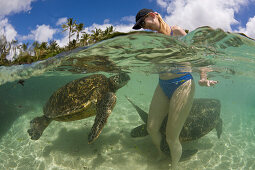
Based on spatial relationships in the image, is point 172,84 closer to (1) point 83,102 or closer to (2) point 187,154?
(1) point 83,102

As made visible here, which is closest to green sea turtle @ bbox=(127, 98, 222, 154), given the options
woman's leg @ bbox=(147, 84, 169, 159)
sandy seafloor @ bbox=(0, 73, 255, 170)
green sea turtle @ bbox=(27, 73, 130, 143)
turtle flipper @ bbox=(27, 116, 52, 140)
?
woman's leg @ bbox=(147, 84, 169, 159)

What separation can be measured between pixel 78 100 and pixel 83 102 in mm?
233

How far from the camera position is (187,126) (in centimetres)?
568

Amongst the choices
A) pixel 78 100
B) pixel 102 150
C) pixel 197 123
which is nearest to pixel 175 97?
Result: pixel 197 123

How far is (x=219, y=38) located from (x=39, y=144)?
334 inches

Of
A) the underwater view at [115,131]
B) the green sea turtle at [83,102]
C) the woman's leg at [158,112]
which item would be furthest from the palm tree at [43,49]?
the woman's leg at [158,112]

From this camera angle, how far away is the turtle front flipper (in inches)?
153

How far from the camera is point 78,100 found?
4.94 meters

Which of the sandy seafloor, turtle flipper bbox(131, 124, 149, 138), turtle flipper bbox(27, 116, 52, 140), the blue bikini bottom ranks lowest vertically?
the sandy seafloor

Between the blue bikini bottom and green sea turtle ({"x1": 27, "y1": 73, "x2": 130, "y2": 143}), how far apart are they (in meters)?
1.59

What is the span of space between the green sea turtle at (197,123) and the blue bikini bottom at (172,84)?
1.20 metres

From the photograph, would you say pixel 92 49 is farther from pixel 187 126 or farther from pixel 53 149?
pixel 187 126

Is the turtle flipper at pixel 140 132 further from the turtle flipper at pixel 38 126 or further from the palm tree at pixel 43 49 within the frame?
the palm tree at pixel 43 49

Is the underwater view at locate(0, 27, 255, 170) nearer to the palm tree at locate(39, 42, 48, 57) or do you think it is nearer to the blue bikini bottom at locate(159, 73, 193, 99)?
the blue bikini bottom at locate(159, 73, 193, 99)
